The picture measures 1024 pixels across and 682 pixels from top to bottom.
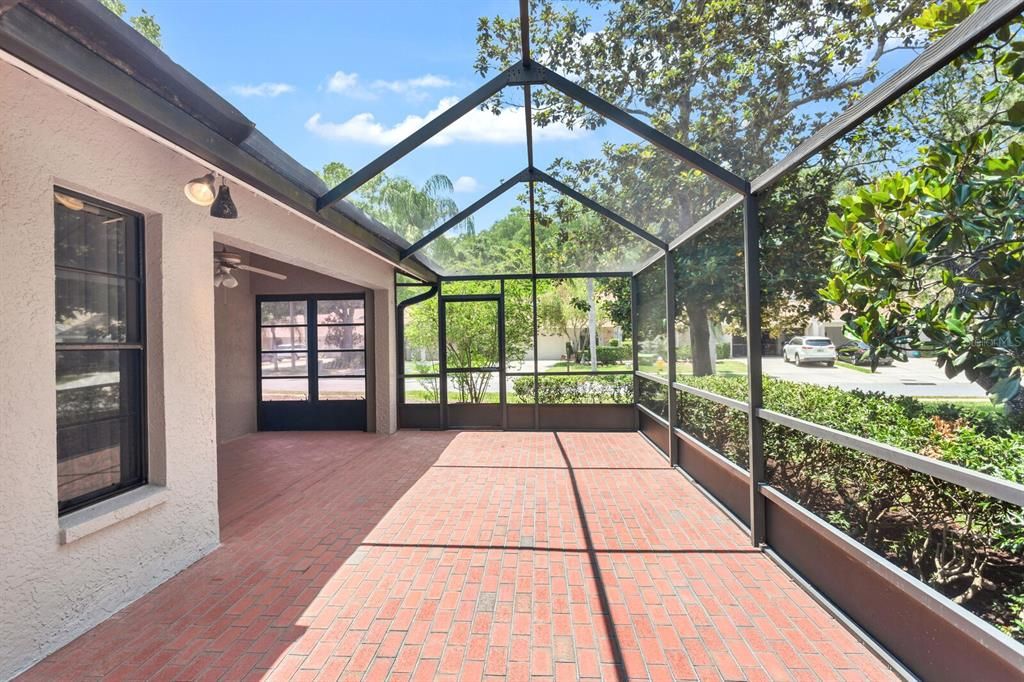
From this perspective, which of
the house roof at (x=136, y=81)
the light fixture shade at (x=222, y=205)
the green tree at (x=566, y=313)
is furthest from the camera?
the green tree at (x=566, y=313)

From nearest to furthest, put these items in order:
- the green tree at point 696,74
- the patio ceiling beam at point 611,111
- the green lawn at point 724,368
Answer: the patio ceiling beam at point 611,111
the green lawn at point 724,368
the green tree at point 696,74

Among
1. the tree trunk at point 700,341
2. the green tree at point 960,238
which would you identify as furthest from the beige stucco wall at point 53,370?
the tree trunk at point 700,341

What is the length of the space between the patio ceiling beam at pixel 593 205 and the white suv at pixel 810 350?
2960 millimetres

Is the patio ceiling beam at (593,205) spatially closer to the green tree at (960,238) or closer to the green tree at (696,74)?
the green tree at (696,74)

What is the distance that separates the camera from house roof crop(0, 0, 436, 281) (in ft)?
5.23

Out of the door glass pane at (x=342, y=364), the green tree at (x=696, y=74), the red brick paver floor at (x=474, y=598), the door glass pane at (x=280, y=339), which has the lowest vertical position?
the red brick paver floor at (x=474, y=598)

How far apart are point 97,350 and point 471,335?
5.73 metres

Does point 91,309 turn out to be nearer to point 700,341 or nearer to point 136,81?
point 136,81

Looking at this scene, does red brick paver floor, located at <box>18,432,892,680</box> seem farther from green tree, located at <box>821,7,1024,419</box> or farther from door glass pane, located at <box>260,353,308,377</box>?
door glass pane, located at <box>260,353,308,377</box>

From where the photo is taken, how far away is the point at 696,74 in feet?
18.9

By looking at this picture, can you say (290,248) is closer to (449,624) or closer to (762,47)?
(449,624)

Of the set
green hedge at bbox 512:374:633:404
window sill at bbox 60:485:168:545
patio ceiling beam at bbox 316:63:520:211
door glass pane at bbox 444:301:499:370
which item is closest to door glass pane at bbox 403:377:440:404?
door glass pane at bbox 444:301:499:370

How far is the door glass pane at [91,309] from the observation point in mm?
2568

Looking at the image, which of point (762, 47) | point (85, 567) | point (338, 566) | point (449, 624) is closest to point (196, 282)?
point (85, 567)
